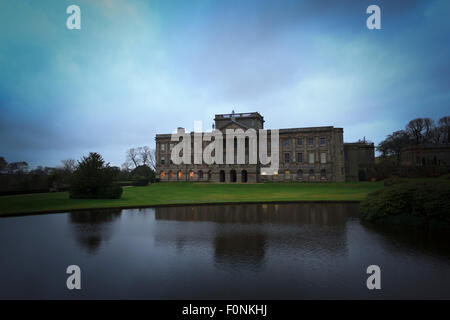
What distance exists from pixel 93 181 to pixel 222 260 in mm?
25069

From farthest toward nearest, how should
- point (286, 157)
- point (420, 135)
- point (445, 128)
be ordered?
point (420, 135) → point (445, 128) → point (286, 157)

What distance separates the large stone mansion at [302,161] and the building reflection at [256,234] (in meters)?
45.5

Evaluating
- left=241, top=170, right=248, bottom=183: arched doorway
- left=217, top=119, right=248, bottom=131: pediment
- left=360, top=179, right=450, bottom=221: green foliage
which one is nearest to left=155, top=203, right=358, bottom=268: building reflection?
left=360, top=179, right=450, bottom=221: green foliage

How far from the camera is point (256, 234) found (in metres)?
12.7

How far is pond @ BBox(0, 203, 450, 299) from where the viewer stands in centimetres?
655

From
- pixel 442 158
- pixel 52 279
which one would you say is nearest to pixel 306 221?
pixel 52 279

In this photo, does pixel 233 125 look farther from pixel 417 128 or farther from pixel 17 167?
pixel 417 128

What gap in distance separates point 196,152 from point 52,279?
62671 mm

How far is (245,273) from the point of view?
300 inches

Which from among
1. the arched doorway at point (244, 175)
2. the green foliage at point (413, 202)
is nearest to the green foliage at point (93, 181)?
the green foliage at point (413, 202)

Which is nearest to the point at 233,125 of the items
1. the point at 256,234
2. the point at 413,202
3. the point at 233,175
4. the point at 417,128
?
the point at 233,175

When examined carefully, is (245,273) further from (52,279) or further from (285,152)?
(285,152)

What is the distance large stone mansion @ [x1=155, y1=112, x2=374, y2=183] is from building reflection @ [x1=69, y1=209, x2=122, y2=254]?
46.9 meters

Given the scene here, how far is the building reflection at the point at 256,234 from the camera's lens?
9.72m
